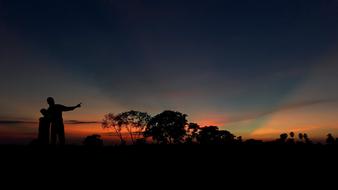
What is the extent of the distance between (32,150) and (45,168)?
11.3 ft

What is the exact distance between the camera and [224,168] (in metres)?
8.80

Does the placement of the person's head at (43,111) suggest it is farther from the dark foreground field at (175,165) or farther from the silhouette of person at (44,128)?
the dark foreground field at (175,165)

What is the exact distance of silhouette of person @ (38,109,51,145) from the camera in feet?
39.6

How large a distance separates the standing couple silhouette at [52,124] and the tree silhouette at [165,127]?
54.9 meters

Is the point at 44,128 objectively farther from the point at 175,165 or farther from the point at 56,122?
the point at 175,165

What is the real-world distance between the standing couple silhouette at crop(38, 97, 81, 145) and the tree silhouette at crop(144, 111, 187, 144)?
54895 mm

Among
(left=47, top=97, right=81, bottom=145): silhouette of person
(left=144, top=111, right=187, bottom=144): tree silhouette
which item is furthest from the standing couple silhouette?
(left=144, top=111, right=187, bottom=144): tree silhouette

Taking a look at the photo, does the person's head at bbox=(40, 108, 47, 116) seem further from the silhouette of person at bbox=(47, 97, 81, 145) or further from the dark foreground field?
the dark foreground field

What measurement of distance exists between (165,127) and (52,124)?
5578 centimetres

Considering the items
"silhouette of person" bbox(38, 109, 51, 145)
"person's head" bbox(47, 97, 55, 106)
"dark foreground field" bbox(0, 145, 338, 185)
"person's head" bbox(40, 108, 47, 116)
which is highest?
"person's head" bbox(47, 97, 55, 106)

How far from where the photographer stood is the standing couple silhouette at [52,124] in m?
12.1

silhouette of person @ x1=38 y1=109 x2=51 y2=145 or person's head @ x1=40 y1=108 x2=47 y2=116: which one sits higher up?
person's head @ x1=40 y1=108 x2=47 y2=116

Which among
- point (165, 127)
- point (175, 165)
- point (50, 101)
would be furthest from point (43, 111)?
point (165, 127)

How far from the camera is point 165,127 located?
67.6 metres
